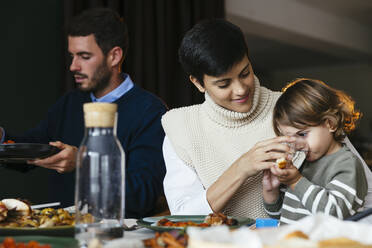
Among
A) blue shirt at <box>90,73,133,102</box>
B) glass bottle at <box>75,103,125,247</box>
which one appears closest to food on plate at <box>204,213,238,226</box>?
glass bottle at <box>75,103,125,247</box>

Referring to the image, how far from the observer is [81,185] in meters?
0.89

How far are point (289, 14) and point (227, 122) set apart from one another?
484cm

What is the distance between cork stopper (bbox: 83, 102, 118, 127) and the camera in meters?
0.84

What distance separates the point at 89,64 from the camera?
7.99 feet

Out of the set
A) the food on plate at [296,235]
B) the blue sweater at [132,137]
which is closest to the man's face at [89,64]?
the blue sweater at [132,137]

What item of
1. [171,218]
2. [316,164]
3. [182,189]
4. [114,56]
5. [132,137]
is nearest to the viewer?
[171,218]

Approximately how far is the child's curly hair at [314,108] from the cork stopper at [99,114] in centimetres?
81

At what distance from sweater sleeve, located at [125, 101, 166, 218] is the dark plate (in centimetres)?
43

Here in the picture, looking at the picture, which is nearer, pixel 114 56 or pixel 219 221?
pixel 219 221

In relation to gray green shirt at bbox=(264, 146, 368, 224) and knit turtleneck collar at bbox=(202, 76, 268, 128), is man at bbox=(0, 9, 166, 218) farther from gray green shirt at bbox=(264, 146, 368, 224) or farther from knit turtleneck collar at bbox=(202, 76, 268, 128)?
gray green shirt at bbox=(264, 146, 368, 224)

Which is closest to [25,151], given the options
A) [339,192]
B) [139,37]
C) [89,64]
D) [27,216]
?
[27,216]

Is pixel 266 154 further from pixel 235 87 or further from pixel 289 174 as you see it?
pixel 235 87

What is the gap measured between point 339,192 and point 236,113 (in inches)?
20.9

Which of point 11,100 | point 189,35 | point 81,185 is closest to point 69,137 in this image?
point 11,100
